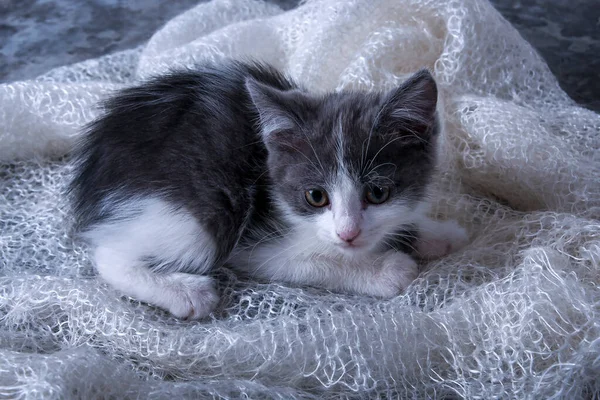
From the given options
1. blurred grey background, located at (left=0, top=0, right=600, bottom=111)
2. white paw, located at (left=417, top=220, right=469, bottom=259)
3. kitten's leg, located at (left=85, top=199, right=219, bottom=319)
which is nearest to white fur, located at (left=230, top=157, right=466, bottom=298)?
white paw, located at (left=417, top=220, right=469, bottom=259)

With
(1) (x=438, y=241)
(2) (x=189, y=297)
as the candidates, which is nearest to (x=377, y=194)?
(1) (x=438, y=241)

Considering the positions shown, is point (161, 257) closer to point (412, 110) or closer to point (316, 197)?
point (316, 197)

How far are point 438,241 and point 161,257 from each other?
25.0 inches

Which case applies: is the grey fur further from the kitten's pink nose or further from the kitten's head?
the kitten's pink nose

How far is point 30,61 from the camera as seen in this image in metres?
2.41

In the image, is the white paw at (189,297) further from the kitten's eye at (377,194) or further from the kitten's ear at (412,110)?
the kitten's ear at (412,110)

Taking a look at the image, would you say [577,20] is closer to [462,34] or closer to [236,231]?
[462,34]

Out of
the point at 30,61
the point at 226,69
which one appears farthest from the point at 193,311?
the point at 30,61

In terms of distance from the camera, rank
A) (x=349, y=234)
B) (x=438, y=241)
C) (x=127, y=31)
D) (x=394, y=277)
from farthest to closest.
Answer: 1. (x=127, y=31)
2. (x=438, y=241)
3. (x=394, y=277)
4. (x=349, y=234)

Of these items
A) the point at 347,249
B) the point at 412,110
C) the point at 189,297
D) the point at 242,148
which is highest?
the point at 412,110

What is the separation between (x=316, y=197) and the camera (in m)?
1.35

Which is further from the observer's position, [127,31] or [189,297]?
[127,31]

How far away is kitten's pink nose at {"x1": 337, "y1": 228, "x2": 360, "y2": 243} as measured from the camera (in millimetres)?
→ 1262

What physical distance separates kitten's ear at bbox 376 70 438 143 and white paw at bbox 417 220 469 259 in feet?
0.83
